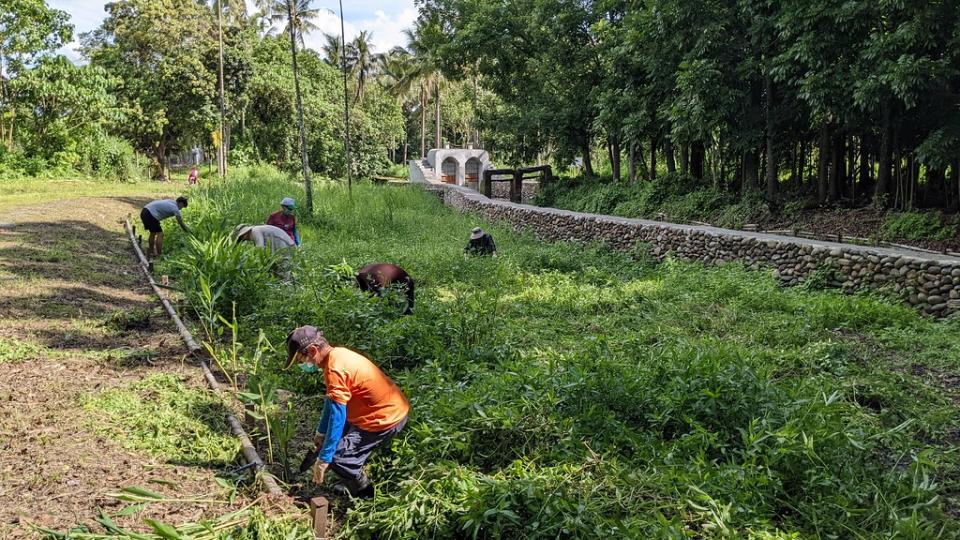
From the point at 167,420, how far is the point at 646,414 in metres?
3.38

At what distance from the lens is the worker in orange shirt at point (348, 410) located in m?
3.80

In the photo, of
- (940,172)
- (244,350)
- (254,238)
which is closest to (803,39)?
(940,172)

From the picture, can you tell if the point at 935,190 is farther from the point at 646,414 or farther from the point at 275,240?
the point at 275,240

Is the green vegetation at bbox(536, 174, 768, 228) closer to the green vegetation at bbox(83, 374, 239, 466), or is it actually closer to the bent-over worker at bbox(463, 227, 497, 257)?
the bent-over worker at bbox(463, 227, 497, 257)

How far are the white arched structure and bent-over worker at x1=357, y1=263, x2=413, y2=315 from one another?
3117 centimetres

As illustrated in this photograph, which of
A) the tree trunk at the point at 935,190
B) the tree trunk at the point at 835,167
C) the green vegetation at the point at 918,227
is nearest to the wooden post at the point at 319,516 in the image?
the green vegetation at the point at 918,227

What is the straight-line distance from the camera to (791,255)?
1033 centimetres

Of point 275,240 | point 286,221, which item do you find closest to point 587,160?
point 286,221

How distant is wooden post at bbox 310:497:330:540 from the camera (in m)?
3.55

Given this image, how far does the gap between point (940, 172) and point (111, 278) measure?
14.7 meters

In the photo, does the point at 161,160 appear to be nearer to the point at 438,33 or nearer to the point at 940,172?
the point at 438,33

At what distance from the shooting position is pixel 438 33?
82.2ft

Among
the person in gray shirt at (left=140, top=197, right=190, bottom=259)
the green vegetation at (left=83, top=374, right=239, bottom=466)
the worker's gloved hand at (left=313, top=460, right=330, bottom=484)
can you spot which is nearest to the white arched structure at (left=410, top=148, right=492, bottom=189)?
the person in gray shirt at (left=140, top=197, right=190, bottom=259)

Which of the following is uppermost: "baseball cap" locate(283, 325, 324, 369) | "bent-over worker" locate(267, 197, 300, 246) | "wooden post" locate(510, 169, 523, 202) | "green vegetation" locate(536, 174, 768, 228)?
"wooden post" locate(510, 169, 523, 202)
